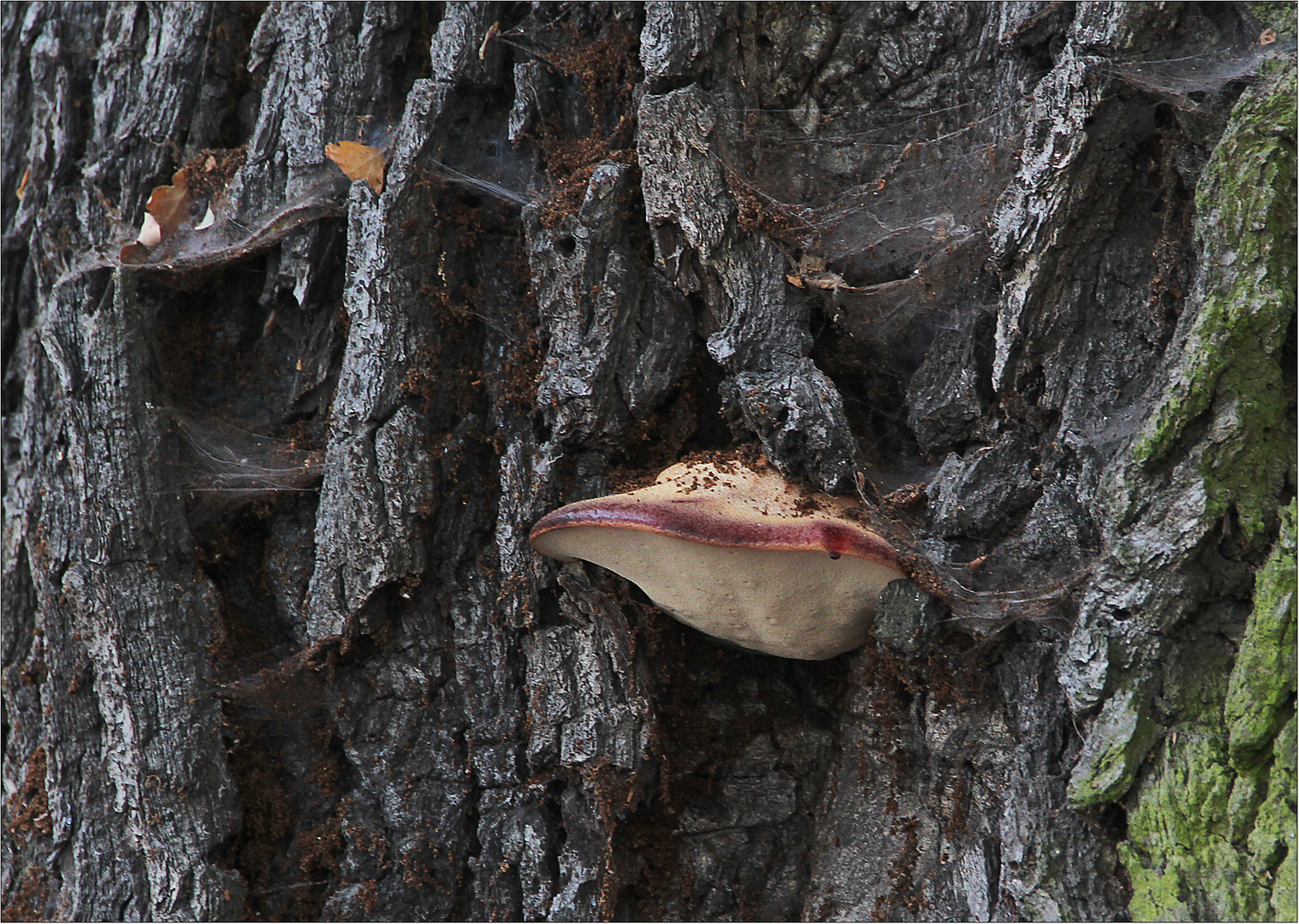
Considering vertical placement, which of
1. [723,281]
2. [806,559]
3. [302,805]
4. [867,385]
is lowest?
[302,805]

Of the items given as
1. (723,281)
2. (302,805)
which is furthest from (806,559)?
(302,805)

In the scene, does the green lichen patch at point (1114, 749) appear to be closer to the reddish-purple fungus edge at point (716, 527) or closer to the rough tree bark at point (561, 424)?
the rough tree bark at point (561, 424)

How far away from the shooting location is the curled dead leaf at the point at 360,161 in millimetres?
3510

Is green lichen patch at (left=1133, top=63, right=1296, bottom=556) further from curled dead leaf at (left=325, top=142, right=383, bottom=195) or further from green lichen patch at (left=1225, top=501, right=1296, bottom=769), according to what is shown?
curled dead leaf at (left=325, top=142, right=383, bottom=195)

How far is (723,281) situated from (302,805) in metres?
2.60

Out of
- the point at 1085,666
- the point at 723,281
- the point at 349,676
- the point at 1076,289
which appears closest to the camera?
the point at 1085,666

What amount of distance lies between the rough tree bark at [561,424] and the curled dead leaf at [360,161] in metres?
0.05

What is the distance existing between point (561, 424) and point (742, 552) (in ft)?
3.00

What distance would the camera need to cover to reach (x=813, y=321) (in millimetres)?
3350

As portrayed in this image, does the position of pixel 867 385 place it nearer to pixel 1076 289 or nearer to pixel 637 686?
pixel 1076 289

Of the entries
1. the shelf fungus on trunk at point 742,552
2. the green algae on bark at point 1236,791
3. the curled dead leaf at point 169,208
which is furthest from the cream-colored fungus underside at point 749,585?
the curled dead leaf at point 169,208

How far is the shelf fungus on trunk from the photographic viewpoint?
271 cm

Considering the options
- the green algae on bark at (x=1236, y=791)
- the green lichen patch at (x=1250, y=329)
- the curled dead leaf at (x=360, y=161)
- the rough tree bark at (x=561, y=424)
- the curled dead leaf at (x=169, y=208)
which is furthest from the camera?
the curled dead leaf at (x=169, y=208)

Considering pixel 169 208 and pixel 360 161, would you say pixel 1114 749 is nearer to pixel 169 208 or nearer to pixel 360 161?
pixel 360 161
